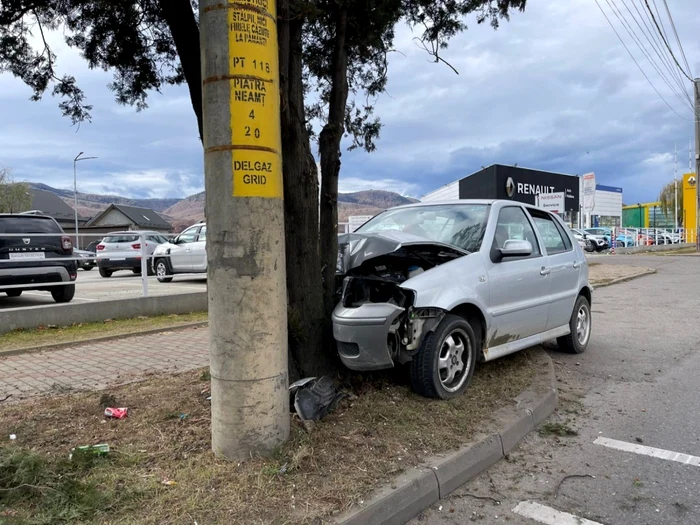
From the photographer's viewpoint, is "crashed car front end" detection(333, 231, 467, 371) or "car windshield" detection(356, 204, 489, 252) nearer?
"crashed car front end" detection(333, 231, 467, 371)

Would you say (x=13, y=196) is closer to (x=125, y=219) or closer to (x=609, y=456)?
(x=125, y=219)

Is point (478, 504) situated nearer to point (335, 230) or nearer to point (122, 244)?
point (335, 230)

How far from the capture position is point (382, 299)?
4562mm

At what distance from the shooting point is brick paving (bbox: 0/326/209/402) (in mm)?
5098

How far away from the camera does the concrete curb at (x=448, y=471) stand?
2895 millimetres

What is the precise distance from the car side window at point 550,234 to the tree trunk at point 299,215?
10.0 ft

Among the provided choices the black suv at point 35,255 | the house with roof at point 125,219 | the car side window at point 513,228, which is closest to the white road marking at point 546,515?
the car side window at point 513,228

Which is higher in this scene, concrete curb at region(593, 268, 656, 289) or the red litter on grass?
concrete curb at region(593, 268, 656, 289)

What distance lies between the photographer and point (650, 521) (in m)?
2.98

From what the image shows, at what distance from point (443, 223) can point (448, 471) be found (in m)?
2.76

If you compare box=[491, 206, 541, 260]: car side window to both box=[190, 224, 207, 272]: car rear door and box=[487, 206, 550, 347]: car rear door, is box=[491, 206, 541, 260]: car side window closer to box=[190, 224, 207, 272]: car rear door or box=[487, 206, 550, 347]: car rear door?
box=[487, 206, 550, 347]: car rear door

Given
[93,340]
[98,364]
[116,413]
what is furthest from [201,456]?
[93,340]

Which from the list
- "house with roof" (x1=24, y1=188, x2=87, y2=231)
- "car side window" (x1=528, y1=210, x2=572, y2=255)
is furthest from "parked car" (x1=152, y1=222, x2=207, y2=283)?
"house with roof" (x1=24, y1=188, x2=87, y2=231)

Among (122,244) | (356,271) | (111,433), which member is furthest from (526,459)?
(122,244)
